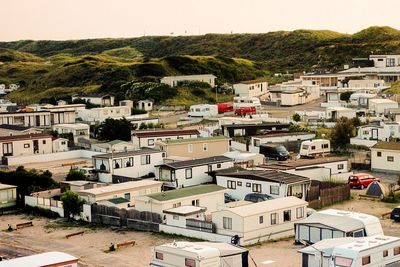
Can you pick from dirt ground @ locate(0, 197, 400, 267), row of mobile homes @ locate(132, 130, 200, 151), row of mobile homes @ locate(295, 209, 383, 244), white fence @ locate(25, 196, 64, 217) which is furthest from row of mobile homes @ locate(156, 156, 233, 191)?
row of mobile homes @ locate(295, 209, 383, 244)

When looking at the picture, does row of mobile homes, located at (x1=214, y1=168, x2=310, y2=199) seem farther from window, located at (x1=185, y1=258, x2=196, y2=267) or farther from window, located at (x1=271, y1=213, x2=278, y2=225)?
window, located at (x1=185, y1=258, x2=196, y2=267)

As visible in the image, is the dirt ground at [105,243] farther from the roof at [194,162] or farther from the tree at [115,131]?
the tree at [115,131]

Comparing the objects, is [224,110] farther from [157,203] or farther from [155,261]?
[155,261]

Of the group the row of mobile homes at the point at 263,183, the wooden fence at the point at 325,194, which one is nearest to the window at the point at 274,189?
the row of mobile homes at the point at 263,183

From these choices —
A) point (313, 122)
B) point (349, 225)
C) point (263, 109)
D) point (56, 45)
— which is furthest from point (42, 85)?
point (56, 45)

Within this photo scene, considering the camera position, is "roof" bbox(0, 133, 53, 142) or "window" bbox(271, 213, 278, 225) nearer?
"window" bbox(271, 213, 278, 225)

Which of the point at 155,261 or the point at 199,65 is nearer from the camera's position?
the point at 155,261
